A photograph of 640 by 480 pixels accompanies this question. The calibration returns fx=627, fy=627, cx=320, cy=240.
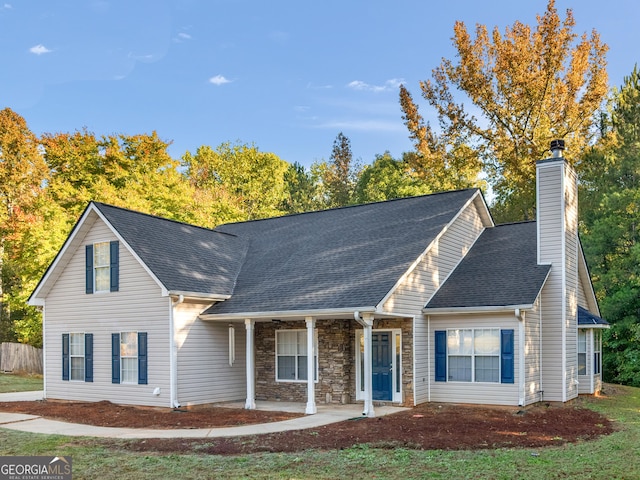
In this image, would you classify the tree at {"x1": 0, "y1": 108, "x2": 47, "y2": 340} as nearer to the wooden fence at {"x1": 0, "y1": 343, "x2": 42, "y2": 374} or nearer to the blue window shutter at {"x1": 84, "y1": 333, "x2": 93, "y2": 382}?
the wooden fence at {"x1": 0, "y1": 343, "x2": 42, "y2": 374}

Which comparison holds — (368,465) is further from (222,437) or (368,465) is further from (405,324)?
(405,324)

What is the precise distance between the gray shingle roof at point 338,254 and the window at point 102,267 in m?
2.93

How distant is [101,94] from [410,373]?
3671cm

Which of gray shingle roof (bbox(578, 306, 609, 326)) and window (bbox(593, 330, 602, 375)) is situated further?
window (bbox(593, 330, 602, 375))

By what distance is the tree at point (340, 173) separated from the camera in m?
52.0

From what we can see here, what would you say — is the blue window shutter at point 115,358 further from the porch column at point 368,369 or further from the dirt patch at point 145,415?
the porch column at point 368,369

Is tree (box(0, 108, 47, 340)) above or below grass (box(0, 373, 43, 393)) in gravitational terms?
above

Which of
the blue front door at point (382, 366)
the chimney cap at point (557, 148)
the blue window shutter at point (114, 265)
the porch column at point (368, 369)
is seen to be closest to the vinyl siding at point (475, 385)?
the blue front door at point (382, 366)

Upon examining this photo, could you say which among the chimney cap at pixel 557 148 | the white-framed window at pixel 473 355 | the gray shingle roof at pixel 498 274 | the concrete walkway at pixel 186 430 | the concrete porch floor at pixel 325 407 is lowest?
the concrete porch floor at pixel 325 407

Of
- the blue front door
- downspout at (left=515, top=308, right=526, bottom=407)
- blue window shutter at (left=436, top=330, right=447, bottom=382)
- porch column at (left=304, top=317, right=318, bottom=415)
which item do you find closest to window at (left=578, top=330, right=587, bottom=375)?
downspout at (left=515, top=308, right=526, bottom=407)

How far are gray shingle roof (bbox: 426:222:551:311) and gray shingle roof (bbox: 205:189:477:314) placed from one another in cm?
154

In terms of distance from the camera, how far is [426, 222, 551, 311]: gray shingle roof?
1570 cm

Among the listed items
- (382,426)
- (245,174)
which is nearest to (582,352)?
(382,426)

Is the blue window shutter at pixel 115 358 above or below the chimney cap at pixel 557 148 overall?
below
